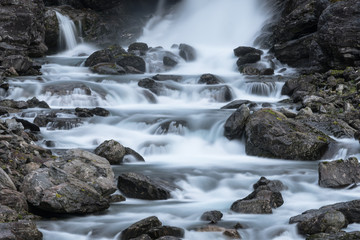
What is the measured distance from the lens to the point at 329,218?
5.78 m

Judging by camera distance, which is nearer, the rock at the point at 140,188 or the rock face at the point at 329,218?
the rock face at the point at 329,218

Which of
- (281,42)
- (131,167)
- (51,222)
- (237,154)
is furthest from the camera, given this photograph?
(281,42)

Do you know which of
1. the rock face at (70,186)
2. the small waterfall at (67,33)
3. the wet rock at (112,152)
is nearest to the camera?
the rock face at (70,186)

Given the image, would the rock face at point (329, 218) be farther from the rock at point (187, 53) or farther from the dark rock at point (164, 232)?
the rock at point (187, 53)

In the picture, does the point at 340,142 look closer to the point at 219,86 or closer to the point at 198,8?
the point at 219,86

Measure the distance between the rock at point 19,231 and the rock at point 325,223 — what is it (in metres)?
3.68

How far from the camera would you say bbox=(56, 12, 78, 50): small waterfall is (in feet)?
95.9

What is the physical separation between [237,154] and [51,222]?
6465 mm

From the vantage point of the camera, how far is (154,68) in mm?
24203

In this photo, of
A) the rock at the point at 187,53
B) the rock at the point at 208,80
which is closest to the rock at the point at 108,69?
the rock at the point at 208,80

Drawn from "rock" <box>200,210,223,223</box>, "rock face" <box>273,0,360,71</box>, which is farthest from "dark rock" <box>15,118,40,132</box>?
"rock face" <box>273,0,360,71</box>

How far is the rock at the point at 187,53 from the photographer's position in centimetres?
2672

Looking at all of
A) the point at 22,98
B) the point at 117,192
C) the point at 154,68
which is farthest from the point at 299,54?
the point at 117,192

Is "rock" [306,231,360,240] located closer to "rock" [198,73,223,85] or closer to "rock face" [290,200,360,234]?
"rock face" [290,200,360,234]
